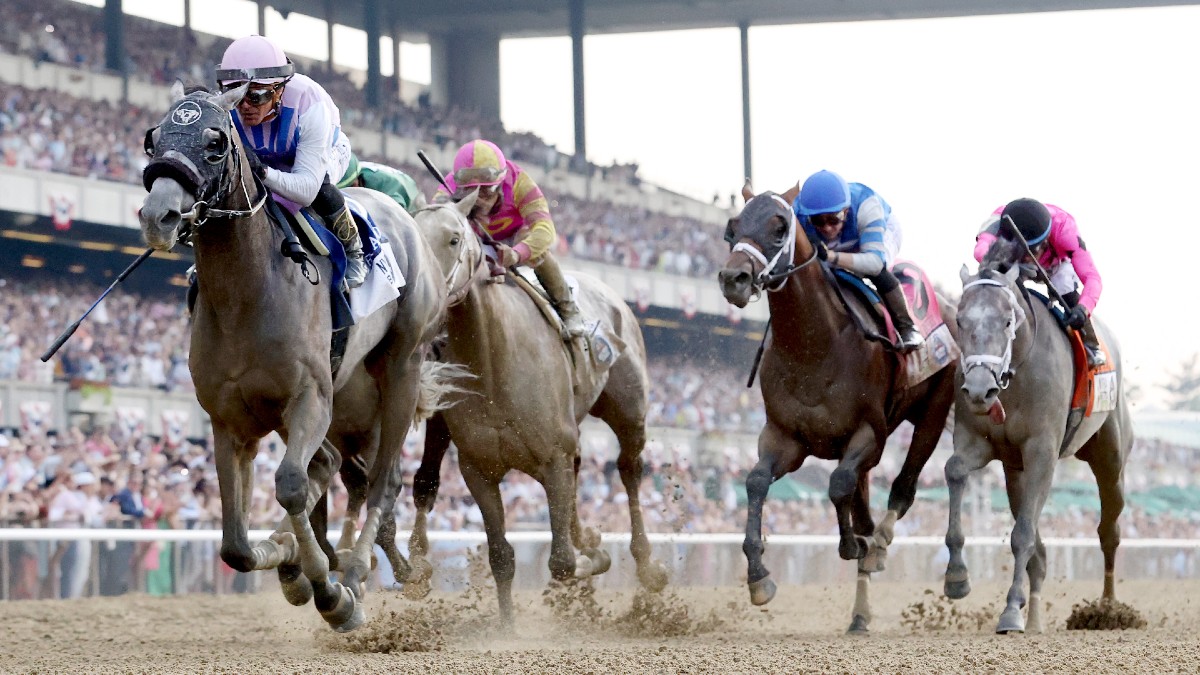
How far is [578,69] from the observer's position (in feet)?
100

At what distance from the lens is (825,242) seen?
8.02 m

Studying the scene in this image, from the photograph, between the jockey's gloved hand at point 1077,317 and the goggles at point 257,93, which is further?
the jockey's gloved hand at point 1077,317

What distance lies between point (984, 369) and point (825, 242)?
1.15 meters

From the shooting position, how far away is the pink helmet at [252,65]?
574 centimetres

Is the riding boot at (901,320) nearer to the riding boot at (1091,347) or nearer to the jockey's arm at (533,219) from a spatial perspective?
the riding boot at (1091,347)

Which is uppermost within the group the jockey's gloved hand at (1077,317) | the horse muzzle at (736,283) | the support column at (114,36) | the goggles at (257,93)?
the support column at (114,36)

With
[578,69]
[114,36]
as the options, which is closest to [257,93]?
[114,36]

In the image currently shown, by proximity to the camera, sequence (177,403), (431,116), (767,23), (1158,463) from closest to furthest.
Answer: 1. (177,403)
2. (1158,463)
3. (431,116)
4. (767,23)

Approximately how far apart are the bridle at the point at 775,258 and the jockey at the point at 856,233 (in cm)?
31

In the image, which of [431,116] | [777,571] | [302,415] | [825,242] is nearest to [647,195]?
[431,116]

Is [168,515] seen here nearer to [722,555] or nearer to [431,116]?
[722,555]

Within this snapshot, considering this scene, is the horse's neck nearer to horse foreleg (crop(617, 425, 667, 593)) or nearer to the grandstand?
horse foreleg (crop(617, 425, 667, 593))

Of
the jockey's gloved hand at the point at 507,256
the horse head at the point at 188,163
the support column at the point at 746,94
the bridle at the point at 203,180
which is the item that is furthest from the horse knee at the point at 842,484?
the support column at the point at 746,94

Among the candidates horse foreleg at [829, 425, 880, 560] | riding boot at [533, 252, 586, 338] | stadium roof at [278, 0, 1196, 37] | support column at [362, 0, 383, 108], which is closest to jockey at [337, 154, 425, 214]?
riding boot at [533, 252, 586, 338]
